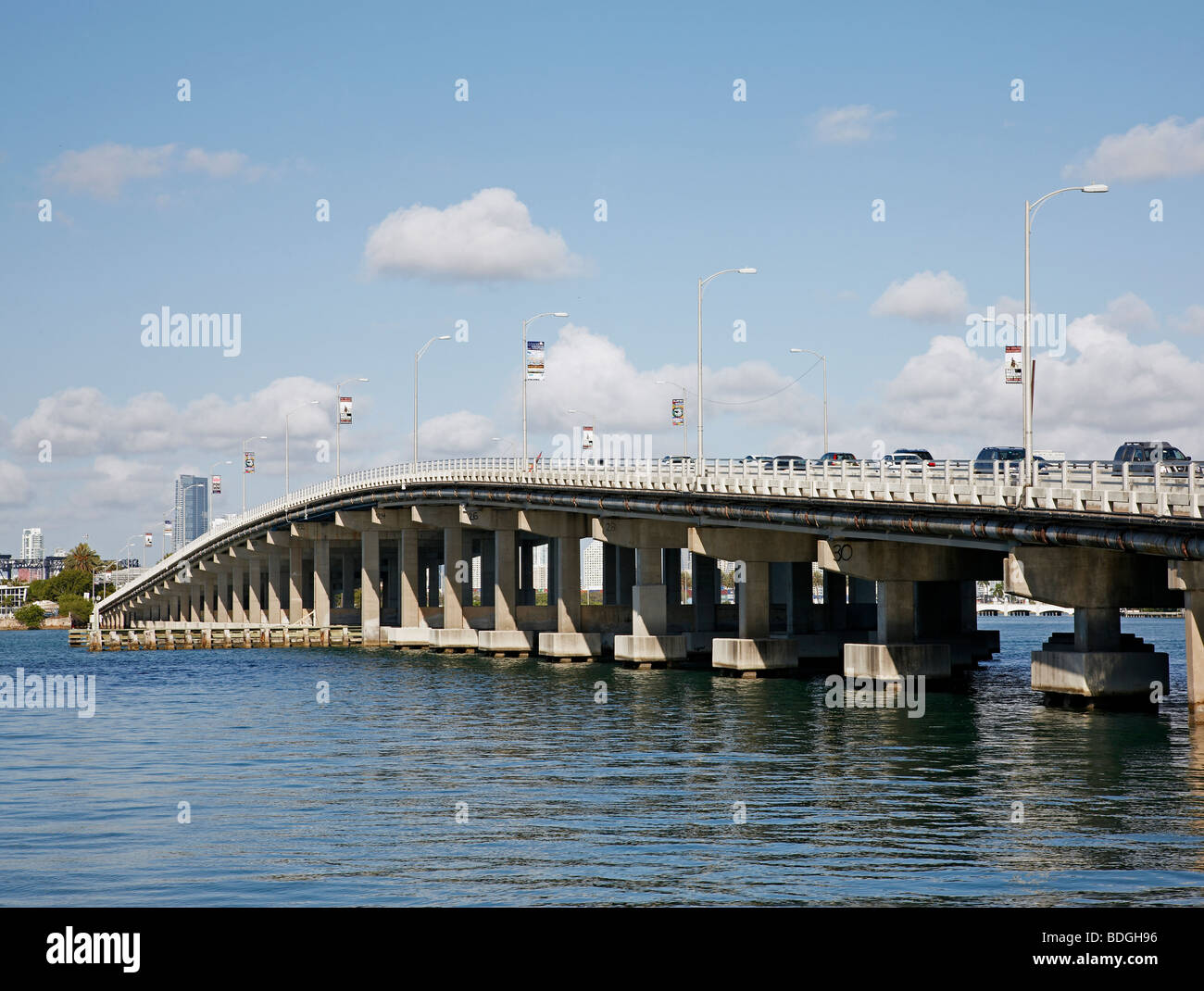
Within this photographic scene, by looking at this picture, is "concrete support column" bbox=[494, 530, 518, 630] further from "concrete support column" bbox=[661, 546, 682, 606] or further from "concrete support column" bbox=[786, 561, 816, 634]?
"concrete support column" bbox=[786, 561, 816, 634]

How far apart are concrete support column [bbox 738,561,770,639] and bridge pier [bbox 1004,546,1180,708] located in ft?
72.2

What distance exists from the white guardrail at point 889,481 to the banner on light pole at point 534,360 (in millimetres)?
5684

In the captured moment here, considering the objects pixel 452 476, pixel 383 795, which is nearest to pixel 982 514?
pixel 383 795

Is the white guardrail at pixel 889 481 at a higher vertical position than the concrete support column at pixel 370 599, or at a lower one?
higher

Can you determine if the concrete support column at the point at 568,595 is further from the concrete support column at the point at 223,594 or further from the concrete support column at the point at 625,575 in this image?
the concrete support column at the point at 223,594

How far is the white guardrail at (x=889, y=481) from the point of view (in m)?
40.9

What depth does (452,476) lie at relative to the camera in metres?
100

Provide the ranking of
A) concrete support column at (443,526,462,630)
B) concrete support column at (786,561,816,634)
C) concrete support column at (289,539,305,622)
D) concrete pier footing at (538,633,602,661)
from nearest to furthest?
concrete support column at (786,561,816,634)
concrete pier footing at (538,633,602,661)
concrete support column at (443,526,462,630)
concrete support column at (289,539,305,622)

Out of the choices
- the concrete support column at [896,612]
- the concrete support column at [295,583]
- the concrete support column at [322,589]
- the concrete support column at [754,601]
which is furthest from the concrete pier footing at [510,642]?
the concrete support column at [295,583]

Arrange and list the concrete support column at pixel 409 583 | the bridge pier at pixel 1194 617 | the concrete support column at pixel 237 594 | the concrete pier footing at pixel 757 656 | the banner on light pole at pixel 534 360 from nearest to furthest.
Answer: the bridge pier at pixel 1194 617, the concrete pier footing at pixel 757 656, the banner on light pole at pixel 534 360, the concrete support column at pixel 409 583, the concrete support column at pixel 237 594

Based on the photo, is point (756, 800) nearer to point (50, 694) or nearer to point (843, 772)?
point (843, 772)

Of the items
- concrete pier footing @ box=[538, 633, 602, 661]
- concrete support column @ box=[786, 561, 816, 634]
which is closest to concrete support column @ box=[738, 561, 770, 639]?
concrete support column @ box=[786, 561, 816, 634]

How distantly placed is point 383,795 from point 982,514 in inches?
959

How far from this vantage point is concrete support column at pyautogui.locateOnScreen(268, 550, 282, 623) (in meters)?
142
